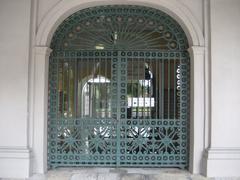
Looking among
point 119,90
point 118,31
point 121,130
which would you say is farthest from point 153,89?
point 118,31

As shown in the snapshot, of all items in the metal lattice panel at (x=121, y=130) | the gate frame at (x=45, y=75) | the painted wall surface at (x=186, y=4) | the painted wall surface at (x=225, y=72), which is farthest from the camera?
the metal lattice panel at (x=121, y=130)

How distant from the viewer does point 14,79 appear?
19.9 feet

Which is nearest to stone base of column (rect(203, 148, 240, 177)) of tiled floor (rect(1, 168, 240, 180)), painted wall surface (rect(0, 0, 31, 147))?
tiled floor (rect(1, 168, 240, 180))

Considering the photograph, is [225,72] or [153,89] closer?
[225,72]

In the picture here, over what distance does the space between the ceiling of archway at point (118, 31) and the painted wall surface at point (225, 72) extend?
0.85 meters

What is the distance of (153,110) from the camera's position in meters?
6.74

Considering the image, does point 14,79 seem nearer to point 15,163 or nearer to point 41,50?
point 41,50

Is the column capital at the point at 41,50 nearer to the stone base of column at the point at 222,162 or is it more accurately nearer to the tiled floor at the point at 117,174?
the tiled floor at the point at 117,174

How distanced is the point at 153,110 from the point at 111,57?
1.42 meters

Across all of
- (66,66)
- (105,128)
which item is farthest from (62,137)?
(66,66)

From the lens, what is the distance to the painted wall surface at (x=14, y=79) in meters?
6.04

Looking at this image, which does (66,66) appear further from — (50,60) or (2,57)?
(2,57)

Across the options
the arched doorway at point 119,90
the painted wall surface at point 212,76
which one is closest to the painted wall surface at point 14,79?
the painted wall surface at point 212,76

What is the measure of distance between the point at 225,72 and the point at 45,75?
3488mm
